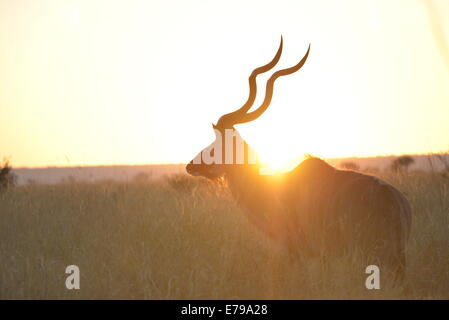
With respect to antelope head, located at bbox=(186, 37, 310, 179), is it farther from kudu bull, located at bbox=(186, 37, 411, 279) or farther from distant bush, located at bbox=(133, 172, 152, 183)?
distant bush, located at bbox=(133, 172, 152, 183)

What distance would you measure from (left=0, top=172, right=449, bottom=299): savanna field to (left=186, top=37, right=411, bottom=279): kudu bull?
0.27 metres

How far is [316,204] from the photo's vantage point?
265 inches

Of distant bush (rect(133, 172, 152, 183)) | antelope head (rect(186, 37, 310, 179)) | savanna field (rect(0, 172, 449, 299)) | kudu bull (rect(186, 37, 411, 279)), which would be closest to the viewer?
savanna field (rect(0, 172, 449, 299))

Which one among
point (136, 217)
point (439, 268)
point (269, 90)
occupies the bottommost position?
point (439, 268)

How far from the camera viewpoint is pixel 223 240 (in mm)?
7379

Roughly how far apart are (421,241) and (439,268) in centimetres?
64

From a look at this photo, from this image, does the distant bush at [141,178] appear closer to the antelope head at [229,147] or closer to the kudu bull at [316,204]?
the antelope head at [229,147]

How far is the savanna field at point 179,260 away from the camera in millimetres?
5707

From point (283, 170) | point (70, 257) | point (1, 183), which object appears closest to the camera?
point (70, 257)

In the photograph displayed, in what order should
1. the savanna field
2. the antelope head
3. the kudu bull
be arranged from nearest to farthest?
the savanna field < the kudu bull < the antelope head

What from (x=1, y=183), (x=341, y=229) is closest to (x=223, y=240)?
(x=341, y=229)

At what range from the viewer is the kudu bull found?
20.3 ft

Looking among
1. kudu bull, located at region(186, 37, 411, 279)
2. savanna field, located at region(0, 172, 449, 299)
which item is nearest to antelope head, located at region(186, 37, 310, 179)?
kudu bull, located at region(186, 37, 411, 279)
